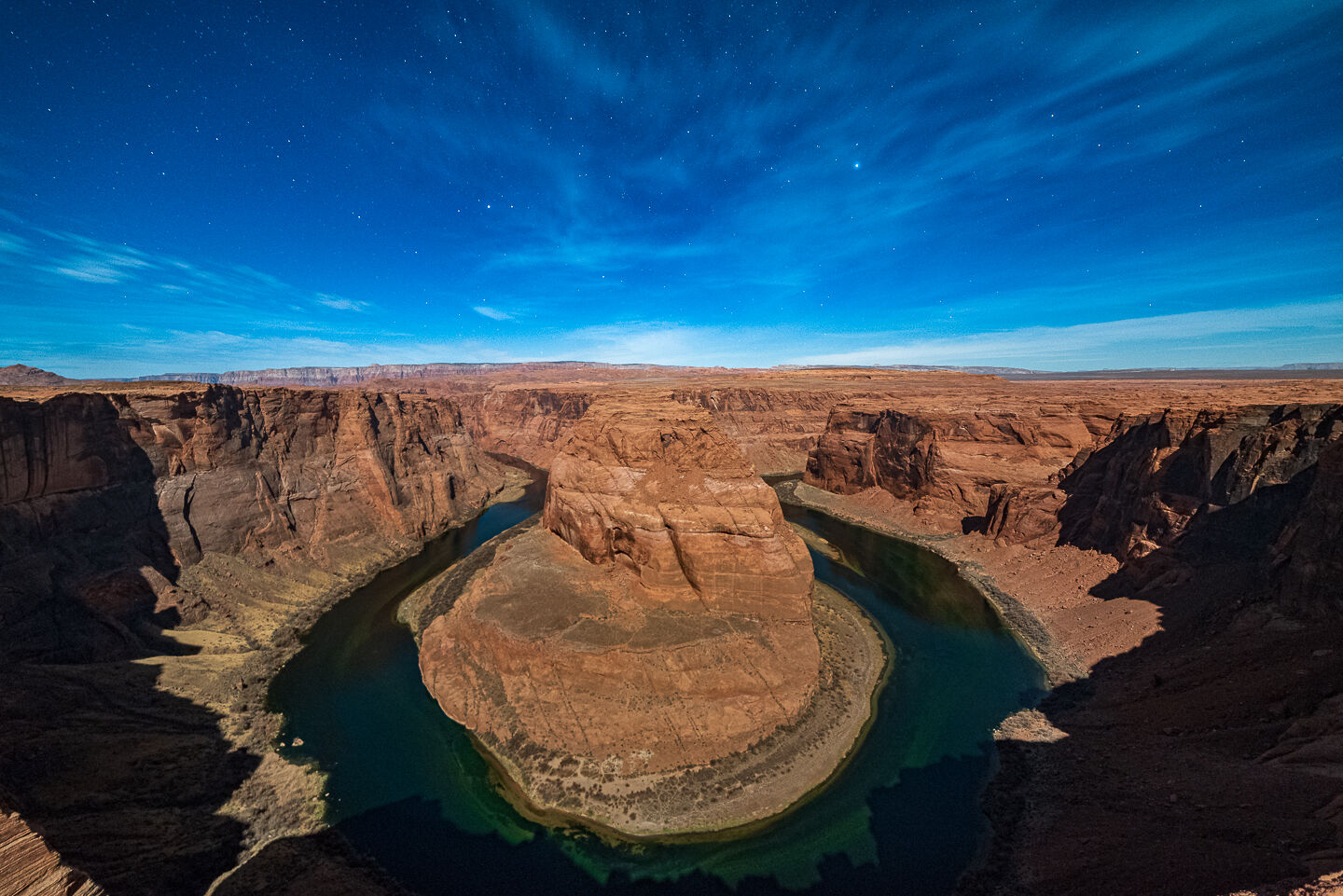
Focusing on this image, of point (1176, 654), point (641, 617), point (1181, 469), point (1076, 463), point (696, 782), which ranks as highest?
point (1181, 469)

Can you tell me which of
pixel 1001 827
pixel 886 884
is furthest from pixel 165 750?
pixel 1001 827

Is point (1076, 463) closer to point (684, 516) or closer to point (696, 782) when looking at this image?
point (684, 516)

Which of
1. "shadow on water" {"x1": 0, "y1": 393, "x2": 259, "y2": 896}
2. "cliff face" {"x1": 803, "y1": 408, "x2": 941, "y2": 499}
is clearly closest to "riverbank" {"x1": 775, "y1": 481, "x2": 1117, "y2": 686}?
"cliff face" {"x1": 803, "y1": 408, "x2": 941, "y2": 499}

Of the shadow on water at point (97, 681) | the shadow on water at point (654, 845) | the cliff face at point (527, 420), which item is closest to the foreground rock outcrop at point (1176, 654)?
the shadow on water at point (654, 845)

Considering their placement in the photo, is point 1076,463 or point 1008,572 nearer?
point 1008,572

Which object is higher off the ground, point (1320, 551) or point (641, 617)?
point (1320, 551)

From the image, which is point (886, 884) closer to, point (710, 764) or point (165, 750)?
point (710, 764)

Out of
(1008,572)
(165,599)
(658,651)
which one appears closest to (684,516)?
(658,651)

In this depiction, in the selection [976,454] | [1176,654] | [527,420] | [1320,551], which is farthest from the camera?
[527,420]

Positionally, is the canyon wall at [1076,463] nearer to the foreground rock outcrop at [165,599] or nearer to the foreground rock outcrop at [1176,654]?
the foreground rock outcrop at [1176,654]
